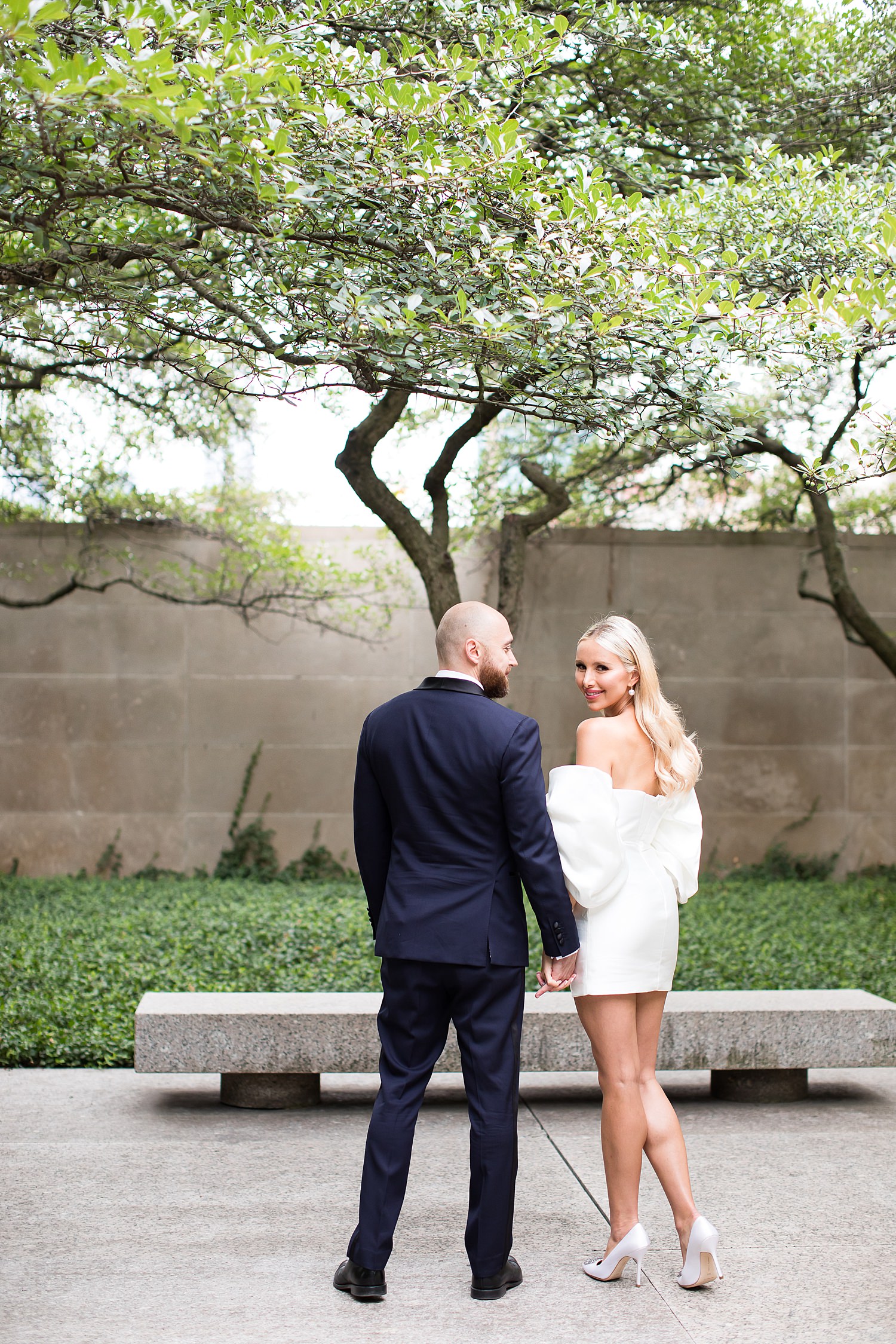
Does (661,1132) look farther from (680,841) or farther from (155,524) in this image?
(155,524)

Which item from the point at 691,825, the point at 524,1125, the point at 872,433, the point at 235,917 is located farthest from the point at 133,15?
the point at 872,433

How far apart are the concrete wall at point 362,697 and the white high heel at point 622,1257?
7.53m

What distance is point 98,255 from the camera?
15.3 ft

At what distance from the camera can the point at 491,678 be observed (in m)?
3.38

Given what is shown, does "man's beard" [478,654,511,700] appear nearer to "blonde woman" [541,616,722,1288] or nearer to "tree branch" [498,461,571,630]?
"blonde woman" [541,616,722,1288]

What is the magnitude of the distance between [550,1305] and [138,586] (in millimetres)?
8162

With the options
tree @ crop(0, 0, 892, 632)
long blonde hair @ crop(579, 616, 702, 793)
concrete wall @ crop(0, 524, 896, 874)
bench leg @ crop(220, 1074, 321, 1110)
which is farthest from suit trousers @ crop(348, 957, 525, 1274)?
concrete wall @ crop(0, 524, 896, 874)

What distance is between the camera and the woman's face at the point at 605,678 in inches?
137

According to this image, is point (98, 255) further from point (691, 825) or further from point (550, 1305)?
point (550, 1305)

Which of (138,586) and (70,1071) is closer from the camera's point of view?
(70,1071)

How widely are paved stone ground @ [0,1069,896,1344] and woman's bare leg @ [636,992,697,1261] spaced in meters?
0.23

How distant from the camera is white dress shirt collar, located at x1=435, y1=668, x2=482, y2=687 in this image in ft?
11.0

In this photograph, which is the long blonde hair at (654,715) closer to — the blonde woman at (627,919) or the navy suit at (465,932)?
the blonde woman at (627,919)

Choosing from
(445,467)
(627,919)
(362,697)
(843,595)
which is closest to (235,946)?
(445,467)
